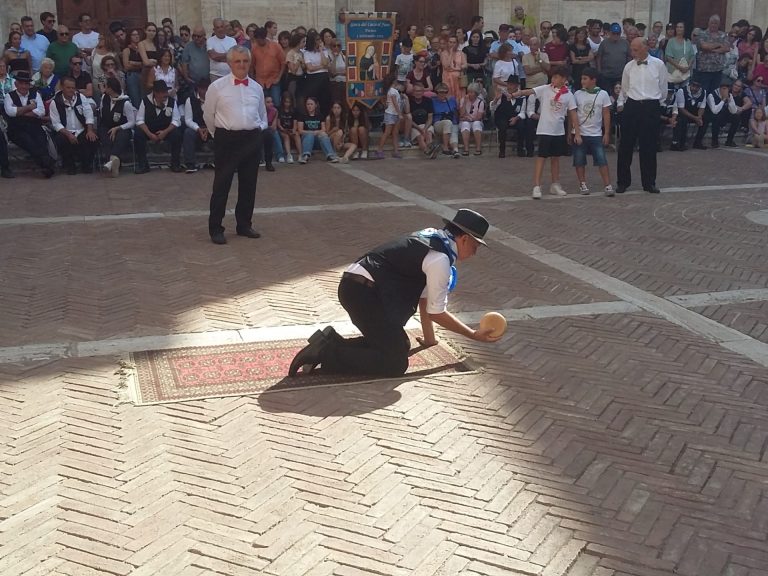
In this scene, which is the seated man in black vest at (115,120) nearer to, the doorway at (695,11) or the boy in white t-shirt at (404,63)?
the boy in white t-shirt at (404,63)

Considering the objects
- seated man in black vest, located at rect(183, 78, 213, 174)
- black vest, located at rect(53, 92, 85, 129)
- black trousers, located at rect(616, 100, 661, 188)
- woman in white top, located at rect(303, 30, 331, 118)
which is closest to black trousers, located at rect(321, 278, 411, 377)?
black trousers, located at rect(616, 100, 661, 188)

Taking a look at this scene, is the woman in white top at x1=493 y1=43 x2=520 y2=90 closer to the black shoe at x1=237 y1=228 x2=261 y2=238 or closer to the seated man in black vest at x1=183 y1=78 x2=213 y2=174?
the seated man in black vest at x1=183 y1=78 x2=213 y2=174

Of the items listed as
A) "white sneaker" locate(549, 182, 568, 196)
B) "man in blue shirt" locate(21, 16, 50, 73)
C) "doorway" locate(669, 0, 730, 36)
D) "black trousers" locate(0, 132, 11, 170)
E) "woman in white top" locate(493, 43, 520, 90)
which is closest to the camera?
"white sneaker" locate(549, 182, 568, 196)

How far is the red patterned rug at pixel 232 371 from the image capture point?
18.1ft

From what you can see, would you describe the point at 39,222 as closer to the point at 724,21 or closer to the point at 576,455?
the point at 576,455

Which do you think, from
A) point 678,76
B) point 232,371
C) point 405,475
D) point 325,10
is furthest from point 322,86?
point 405,475

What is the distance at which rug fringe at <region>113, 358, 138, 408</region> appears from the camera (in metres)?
5.36

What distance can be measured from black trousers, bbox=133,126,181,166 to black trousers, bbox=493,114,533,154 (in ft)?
19.5

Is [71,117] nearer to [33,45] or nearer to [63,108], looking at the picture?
[63,108]

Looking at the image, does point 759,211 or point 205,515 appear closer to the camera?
point 205,515

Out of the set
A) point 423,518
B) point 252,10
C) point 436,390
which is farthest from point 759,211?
point 252,10

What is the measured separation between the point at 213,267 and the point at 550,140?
221 inches

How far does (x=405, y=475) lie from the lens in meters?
4.50

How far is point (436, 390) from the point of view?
18.4ft
